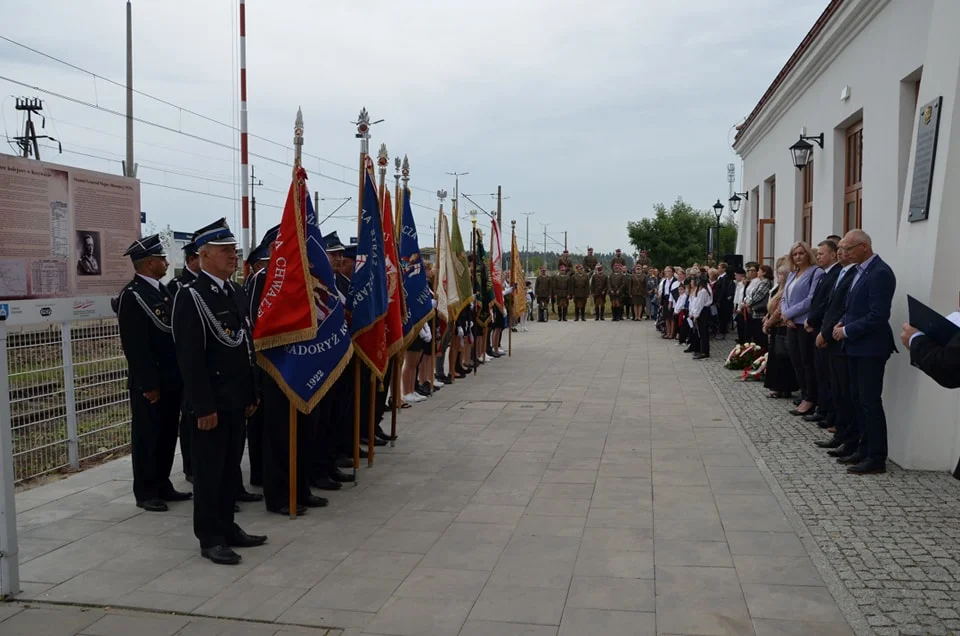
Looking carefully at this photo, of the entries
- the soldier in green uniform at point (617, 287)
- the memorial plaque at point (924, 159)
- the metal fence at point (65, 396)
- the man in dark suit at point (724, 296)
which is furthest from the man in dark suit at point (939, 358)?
the soldier in green uniform at point (617, 287)

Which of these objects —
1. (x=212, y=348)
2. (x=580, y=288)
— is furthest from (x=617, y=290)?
(x=212, y=348)

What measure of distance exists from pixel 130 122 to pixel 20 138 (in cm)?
392

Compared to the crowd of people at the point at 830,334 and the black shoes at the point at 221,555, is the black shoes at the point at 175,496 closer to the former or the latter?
the black shoes at the point at 221,555

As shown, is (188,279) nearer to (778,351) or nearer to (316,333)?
(316,333)

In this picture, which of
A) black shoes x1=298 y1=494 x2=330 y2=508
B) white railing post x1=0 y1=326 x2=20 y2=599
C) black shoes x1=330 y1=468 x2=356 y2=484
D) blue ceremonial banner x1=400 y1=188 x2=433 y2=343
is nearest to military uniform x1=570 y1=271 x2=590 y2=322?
blue ceremonial banner x1=400 y1=188 x2=433 y2=343

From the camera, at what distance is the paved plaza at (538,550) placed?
4.05m

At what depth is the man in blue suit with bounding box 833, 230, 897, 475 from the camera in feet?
22.0

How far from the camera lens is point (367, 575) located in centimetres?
468

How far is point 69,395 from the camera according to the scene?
24.1 feet

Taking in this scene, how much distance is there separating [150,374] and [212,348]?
4.19 feet

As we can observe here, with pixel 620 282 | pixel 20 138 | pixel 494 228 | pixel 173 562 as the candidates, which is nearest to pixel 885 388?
pixel 173 562

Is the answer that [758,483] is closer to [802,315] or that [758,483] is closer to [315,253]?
[802,315]

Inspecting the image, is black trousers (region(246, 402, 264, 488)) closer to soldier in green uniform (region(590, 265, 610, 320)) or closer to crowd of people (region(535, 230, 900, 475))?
crowd of people (region(535, 230, 900, 475))

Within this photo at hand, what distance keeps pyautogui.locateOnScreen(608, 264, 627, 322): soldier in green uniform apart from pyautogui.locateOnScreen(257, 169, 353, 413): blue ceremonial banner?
22.9 metres
